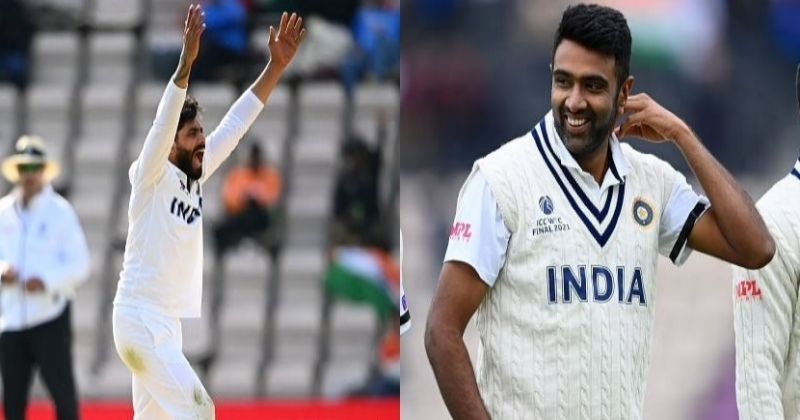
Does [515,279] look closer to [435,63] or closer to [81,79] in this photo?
[435,63]

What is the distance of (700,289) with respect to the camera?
9.30m

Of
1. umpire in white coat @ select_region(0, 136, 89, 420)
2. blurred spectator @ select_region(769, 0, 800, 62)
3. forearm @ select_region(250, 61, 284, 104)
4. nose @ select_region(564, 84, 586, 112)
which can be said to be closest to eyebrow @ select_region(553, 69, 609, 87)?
nose @ select_region(564, 84, 586, 112)

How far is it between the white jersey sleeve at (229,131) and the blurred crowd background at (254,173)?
577 centimetres

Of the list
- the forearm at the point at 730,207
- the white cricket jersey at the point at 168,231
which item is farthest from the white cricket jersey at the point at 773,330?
the white cricket jersey at the point at 168,231

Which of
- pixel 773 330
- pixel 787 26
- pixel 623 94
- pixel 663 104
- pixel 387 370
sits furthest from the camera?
pixel 387 370

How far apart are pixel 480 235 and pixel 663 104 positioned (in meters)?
6.72

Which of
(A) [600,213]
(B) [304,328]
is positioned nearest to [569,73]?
(A) [600,213]

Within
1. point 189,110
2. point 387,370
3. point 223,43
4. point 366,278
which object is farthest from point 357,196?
point 189,110

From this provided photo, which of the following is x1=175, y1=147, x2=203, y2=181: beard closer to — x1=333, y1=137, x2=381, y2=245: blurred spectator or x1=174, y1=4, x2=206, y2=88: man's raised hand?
x1=174, y1=4, x2=206, y2=88: man's raised hand

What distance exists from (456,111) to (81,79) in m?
5.87

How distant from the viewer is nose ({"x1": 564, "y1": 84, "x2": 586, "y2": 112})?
9.73ft

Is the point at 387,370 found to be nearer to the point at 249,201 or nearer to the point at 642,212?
the point at 249,201

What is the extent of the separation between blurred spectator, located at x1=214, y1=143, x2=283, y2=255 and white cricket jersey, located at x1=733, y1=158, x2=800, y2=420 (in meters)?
9.05

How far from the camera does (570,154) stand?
3037 millimetres
